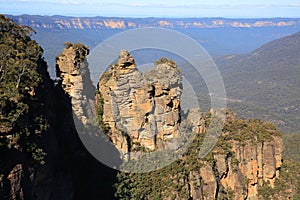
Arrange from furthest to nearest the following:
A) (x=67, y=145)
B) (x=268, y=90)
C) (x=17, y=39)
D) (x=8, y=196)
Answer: (x=268, y=90)
(x=67, y=145)
(x=17, y=39)
(x=8, y=196)

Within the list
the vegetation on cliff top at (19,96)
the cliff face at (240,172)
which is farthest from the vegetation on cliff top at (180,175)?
the vegetation on cliff top at (19,96)

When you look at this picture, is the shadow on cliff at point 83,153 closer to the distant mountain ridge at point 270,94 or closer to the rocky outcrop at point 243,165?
the rocky outcrop at point 243,165

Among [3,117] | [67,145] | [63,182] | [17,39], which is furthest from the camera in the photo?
[67,145]

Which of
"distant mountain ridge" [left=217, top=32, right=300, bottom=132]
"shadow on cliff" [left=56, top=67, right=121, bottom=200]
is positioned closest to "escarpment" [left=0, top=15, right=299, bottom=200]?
"shadow on cliff" [left=56, top=67, right=121, bottom=200]

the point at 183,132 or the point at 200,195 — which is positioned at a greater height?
the point at 183,132

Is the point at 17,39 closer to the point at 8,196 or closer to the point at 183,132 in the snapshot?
the point at 8,196

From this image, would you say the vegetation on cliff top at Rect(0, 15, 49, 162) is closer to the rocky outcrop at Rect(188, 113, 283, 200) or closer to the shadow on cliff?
the shadow on cliff

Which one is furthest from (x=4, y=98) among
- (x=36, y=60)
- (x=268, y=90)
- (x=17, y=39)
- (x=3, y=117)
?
(x=268, y=90)

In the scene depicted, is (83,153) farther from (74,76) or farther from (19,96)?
(19,96)
